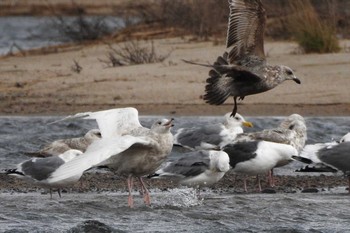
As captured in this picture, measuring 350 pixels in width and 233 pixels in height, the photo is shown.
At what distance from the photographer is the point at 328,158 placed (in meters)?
12.1

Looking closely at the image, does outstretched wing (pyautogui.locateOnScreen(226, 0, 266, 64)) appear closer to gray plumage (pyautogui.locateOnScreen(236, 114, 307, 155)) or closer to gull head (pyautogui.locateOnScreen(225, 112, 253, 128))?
gray plumage (pyautogui.locateOnScreen(236, 114, 307, 155))

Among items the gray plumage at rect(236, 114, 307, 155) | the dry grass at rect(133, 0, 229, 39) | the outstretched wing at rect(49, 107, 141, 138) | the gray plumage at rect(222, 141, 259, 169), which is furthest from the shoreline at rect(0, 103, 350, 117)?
the dry grass at rect(133, 0, 229, 39)

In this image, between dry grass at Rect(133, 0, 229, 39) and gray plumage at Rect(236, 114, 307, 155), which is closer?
gray plumage at Rect(236, 114, 307, 155)

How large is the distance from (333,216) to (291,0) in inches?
537

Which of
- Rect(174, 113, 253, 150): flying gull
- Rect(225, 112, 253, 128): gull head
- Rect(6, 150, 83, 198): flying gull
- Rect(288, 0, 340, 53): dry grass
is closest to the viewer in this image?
Rect(6, 150, 83, 198): flying gull

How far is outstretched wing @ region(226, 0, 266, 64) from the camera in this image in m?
12.8

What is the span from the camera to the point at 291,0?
77.6 ft

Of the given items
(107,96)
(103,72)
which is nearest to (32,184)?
(107,96)

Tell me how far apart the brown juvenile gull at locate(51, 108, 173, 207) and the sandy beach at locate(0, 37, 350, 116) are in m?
6.13

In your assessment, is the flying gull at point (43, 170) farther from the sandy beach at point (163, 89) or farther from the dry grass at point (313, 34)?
Result: the dry grass at point (313, 34)

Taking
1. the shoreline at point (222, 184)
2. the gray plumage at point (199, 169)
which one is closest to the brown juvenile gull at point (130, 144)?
the gray plumage at point (199, 169)

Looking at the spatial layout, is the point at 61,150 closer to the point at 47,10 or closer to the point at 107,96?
the point at 107,96

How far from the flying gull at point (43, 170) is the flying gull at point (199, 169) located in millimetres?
958

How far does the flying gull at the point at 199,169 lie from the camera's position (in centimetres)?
1153
